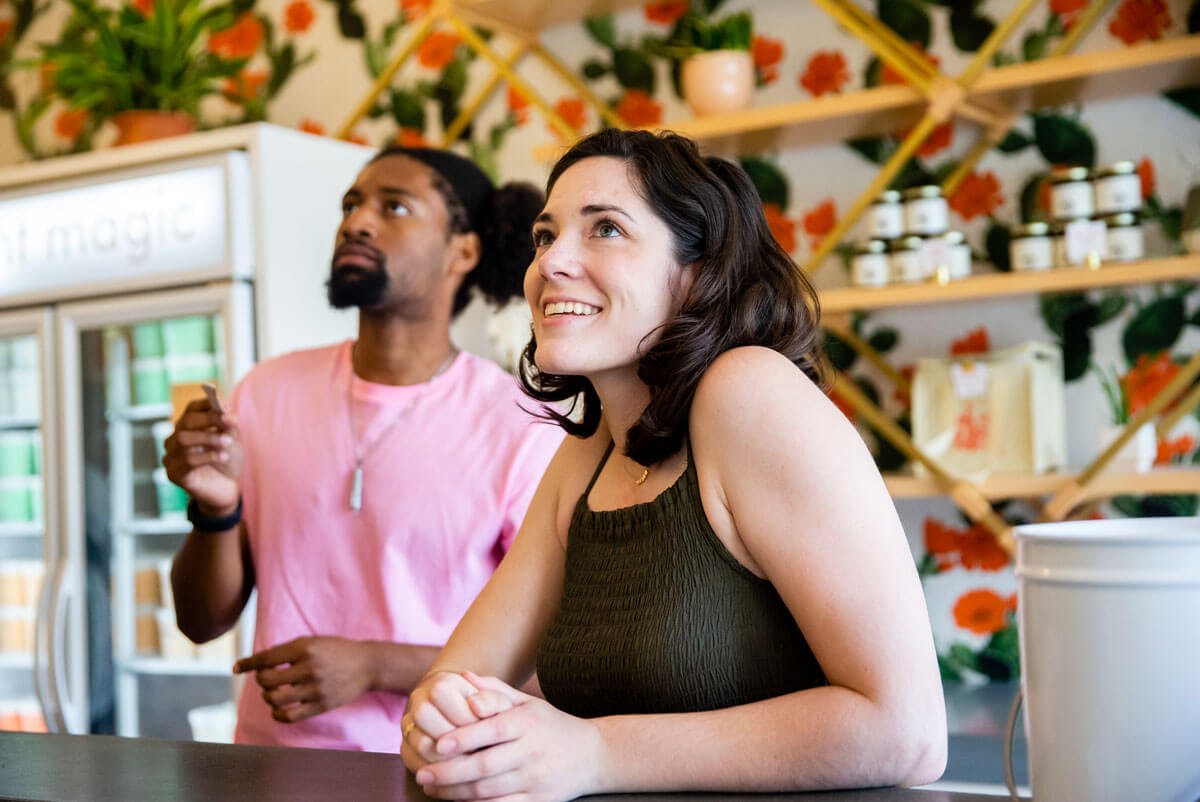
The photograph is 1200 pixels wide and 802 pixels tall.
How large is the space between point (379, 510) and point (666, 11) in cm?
176

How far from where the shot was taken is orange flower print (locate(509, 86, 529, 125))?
3.35m

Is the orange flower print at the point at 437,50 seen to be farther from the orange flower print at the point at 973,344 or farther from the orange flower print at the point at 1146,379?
the orange flower print at the point at 1146,379

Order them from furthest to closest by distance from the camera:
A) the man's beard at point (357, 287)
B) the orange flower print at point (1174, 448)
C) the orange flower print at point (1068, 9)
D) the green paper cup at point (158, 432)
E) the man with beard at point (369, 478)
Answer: the green paper cup at point (158, 432)
the orange flower print at point (1068, 9)
the orange flower print at point (1174, 448)
the man's beard at point (357, 287)
the man with beard at point (369, 478)

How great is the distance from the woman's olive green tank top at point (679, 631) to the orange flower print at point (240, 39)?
310cm

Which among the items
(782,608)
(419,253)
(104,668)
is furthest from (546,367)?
(104,668)

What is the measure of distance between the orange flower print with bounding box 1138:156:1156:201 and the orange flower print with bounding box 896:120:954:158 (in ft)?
1.28

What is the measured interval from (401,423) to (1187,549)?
1319 mm

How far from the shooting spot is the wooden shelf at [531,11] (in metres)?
3.05

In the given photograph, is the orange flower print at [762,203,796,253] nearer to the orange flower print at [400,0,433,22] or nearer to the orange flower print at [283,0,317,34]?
the orange flower print at [400,0,433,22]

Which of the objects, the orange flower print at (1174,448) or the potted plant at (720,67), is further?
the potted plant at (720,67)

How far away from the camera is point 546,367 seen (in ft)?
3.71

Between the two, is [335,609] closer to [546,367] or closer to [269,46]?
[546,367]

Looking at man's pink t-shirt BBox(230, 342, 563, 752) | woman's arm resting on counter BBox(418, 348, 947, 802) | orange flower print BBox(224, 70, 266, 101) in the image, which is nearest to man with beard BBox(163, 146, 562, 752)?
man's pink t-shirt BBox(230, 342, 563, 752)

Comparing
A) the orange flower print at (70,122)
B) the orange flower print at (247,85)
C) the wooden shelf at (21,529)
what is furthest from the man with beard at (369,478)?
the orange flower print at (70,122)
